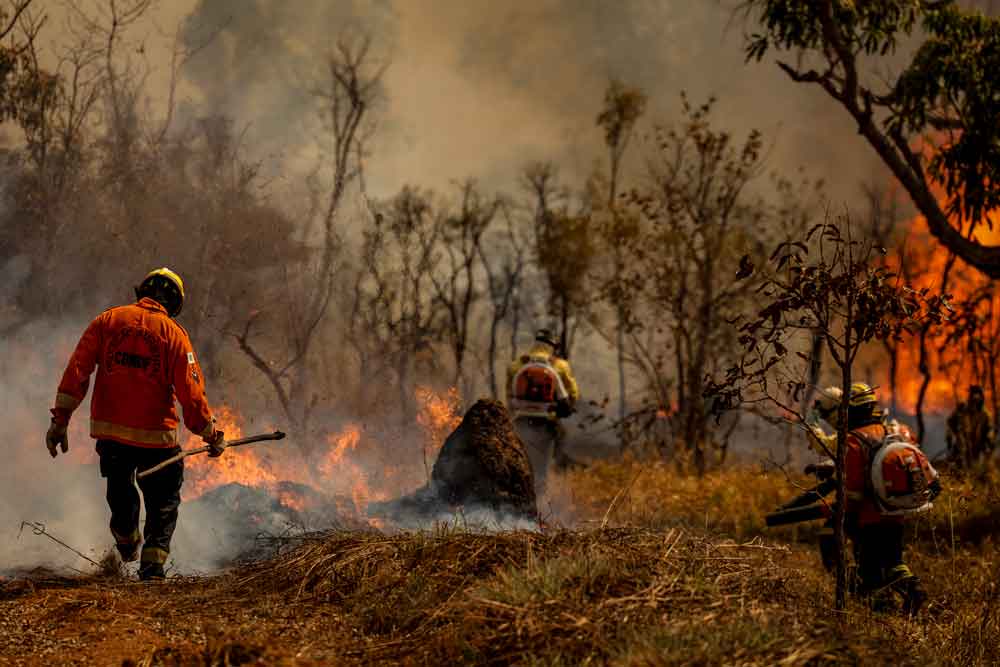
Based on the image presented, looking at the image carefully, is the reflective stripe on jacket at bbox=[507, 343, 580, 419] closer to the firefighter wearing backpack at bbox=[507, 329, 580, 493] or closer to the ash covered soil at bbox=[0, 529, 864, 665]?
the firefighter wearing backpack at bbox=[507, 329, 580, 493]

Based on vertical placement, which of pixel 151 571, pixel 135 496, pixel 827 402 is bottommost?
pixel 151 571

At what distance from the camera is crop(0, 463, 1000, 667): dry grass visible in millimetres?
3236

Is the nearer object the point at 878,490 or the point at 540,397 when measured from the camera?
the point at 878,490

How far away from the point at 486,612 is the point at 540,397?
7425 mm

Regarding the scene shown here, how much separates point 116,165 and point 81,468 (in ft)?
28.0

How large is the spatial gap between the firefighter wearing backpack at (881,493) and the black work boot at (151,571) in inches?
172

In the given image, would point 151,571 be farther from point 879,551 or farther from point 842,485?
point 879,551

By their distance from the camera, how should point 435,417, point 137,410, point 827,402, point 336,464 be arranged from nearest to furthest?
point 137,410 → point 827,402 → point 336,464 → point 435,417

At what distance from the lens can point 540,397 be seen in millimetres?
10867

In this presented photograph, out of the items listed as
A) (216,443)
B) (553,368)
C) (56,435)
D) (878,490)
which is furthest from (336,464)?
(878,490)

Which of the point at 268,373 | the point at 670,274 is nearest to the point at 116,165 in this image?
the point at 268,373

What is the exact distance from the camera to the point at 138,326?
5555mm

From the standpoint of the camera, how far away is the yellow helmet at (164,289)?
582cm

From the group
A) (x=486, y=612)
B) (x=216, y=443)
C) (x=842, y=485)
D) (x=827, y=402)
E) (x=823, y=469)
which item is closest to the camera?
(x=486, y=612)
